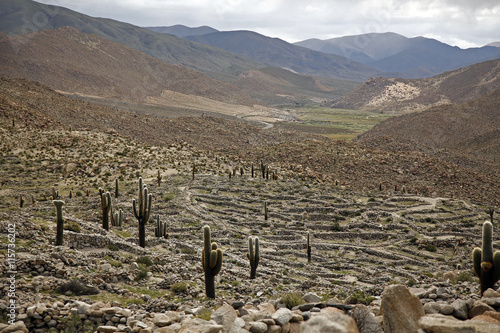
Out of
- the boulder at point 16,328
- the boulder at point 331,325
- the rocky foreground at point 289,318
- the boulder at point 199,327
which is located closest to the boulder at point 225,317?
the rocky foreground at point 289,318

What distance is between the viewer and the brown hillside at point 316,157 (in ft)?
166

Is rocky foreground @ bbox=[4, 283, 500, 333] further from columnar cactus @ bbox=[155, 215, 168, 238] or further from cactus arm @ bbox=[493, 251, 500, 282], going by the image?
columnar cactus @ bbox=[155, 215, 168, 238]

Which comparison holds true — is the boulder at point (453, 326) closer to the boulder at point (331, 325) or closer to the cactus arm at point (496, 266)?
the boulder at point (331, 325)

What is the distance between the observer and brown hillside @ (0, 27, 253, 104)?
5167 inches

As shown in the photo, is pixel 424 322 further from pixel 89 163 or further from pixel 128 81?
pixel 128 81

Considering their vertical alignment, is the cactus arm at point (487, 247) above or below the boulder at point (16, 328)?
above

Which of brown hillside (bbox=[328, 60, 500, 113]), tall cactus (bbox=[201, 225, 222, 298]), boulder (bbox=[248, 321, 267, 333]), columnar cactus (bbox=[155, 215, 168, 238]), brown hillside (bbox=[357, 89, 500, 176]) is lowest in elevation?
columnar cactus (bbox=[155, 215, 168, 238])

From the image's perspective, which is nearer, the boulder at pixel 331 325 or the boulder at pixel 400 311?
the boulder at pixel 331 325

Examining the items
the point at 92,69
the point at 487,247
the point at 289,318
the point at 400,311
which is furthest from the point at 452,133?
the point at 92,69

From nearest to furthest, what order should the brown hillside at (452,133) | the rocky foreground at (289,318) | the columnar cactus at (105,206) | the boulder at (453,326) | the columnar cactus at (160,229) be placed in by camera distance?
the boulder at (453,326) < the rocky foreground at (289,318) < the columnar cactus at (105,206) < the columnar cactus at (160,229) < the brown hillside at (452,133)

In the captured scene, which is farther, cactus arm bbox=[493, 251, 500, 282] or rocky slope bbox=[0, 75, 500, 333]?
cactus arm bbox=[493, 251, 500, 282]

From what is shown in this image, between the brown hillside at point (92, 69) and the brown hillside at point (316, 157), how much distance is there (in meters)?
56.2

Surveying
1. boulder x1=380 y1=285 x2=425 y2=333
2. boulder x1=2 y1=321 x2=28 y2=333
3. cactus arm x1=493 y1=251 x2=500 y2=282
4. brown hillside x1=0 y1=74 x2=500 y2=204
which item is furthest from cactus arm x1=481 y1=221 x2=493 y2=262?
brown hillside x1=0 y1=74 x2=500 y2=204

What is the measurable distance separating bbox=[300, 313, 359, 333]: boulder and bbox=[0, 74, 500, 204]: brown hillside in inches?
1654
